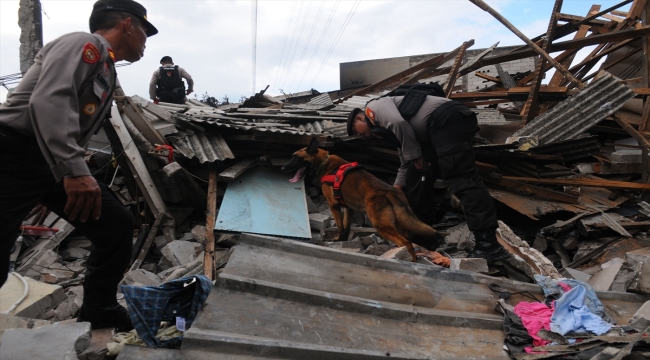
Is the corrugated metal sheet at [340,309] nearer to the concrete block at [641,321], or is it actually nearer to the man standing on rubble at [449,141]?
the concrete block at [641,321]

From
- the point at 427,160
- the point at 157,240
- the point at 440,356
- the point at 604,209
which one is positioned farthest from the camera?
the point at 157,240

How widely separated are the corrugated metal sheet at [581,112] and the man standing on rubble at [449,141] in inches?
86.6

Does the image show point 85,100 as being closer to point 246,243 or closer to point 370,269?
point 246,243

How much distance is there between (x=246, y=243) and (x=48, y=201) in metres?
1.20

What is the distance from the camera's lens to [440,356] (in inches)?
91.3

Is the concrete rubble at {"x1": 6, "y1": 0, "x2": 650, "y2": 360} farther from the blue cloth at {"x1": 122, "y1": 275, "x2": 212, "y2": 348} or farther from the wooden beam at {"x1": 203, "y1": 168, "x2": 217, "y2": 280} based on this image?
the blue cloth at {"x1": 122, "y1": 275, "x2": 212, "y2": 348}

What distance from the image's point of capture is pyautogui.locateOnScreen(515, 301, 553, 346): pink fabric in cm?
250

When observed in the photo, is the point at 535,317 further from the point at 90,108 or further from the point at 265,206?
the point at 265,206

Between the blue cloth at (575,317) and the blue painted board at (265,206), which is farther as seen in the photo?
the blue painted board at (265,206)

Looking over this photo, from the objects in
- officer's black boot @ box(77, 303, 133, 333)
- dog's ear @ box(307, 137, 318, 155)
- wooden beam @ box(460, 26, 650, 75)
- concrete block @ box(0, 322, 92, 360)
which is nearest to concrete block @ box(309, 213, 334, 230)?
dog's ear @ box(307, 137, 318, 155)

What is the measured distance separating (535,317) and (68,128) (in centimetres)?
278

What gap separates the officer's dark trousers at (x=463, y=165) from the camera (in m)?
3.71

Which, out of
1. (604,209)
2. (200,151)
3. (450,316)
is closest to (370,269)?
(450,316)

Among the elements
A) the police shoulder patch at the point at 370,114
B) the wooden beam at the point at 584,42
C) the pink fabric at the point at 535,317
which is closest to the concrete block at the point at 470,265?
the pink fabric at the point at 535,317
